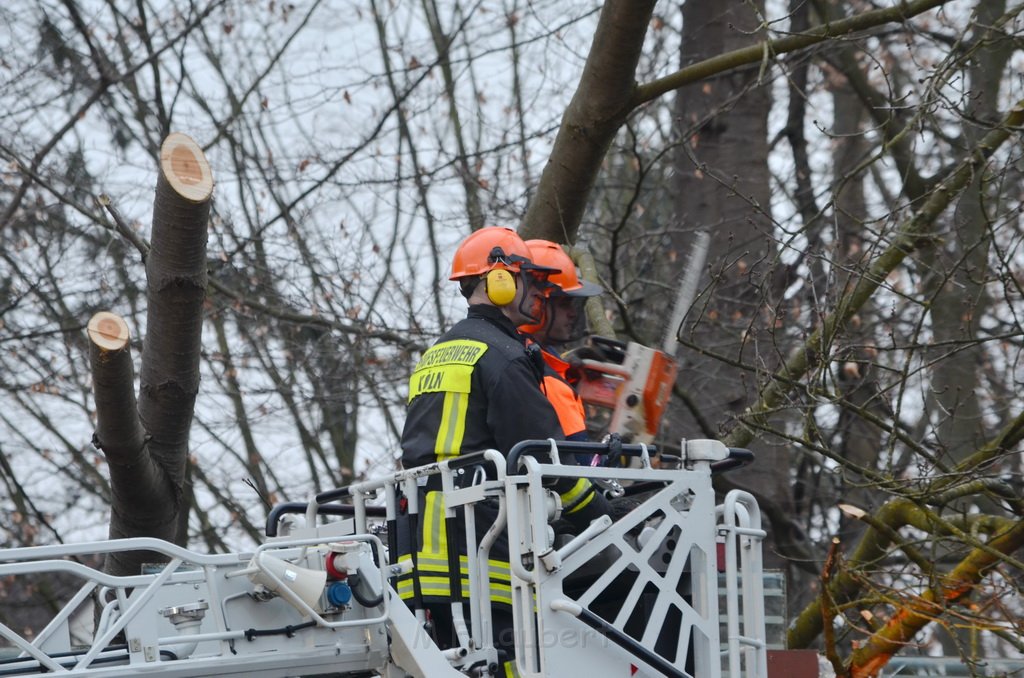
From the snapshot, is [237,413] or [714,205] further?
[237,413]

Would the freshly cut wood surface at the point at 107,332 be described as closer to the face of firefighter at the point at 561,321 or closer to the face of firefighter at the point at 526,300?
the face of firefighter at the point at 526,300

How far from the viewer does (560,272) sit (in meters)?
5.34

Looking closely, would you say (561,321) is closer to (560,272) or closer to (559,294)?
(559,294)

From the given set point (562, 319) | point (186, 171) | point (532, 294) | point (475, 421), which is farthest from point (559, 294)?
point (186, 171)

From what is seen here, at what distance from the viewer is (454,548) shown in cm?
439

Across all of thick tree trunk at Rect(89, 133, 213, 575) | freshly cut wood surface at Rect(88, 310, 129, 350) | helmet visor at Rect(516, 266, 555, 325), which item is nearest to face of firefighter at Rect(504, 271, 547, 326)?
helmet visor at Rect(516, 266, 555, 325)

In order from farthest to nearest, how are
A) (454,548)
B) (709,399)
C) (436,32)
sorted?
1. (436,32)
2. (709,399)
3. (454,548)

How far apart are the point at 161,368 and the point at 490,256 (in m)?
1.53

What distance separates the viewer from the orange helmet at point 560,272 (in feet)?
17.8

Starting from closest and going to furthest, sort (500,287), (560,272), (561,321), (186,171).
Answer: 1. (186,171)
2. (500,287)
3. (560,272)
4. (561,321)

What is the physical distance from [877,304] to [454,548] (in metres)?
7.07

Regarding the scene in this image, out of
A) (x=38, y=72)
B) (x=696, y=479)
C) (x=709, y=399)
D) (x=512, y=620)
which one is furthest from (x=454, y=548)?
(x=38, y=72)

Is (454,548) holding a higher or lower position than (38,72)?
lower

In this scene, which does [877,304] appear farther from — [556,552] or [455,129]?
[556,552]
